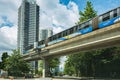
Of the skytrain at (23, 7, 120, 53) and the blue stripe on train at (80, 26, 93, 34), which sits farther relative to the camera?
the blue stripe on train at (80, 26, 93, 34)

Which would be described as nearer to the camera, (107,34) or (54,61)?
(107,34)

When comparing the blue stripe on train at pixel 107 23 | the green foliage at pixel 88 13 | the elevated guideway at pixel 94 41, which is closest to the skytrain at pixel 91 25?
the blue stripe on train at pixel 107 23

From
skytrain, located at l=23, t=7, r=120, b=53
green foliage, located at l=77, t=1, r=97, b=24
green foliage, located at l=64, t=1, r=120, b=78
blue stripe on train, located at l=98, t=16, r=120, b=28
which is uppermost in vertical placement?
green foliage, located at l=77, t=1, r=97, b=24

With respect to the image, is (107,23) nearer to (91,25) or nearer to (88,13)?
(91,25)

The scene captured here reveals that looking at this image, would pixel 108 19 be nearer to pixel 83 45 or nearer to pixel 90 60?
pixel 83 45

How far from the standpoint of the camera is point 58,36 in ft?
198

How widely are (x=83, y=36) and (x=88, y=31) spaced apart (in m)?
1.99

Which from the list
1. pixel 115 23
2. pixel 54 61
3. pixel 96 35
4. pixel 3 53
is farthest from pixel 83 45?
pixel 3 53

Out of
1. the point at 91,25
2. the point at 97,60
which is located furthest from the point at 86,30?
the point at 97,60

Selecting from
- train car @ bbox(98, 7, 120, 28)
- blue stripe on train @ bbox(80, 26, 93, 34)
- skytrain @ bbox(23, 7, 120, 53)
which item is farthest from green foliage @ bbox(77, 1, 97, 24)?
train car @ bbox(98, 7, 120, 28)

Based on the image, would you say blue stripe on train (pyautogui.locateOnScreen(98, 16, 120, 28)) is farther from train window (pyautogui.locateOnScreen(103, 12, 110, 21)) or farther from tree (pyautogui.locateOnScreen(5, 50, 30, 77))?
tree (pyautogui.locateOnScreen(5, 50, 30, 77))

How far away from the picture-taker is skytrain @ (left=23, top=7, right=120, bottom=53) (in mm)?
36531

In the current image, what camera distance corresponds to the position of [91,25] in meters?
43.6

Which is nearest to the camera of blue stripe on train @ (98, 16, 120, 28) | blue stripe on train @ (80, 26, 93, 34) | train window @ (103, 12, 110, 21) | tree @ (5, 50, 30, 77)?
blue stripe on train @ (98, 16, 120, 28)
